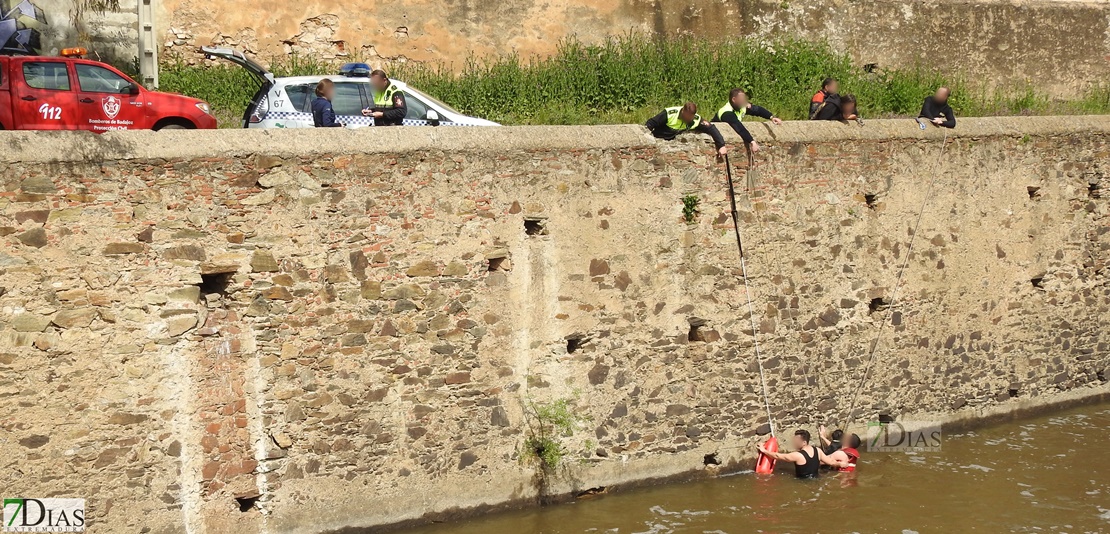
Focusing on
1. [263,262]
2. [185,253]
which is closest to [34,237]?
[185,253]

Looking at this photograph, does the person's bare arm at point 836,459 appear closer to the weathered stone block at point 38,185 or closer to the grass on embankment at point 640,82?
the grass on embankment at point 640,82

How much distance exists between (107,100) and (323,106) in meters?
2.00

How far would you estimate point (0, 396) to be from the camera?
7.84 metres

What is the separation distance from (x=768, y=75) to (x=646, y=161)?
210 inches

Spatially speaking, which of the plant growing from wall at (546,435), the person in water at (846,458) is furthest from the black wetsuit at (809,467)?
the plant growing from wall at (546,435)

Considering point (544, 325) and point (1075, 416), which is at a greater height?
point (544, 325)

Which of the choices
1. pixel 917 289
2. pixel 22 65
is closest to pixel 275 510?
pixel 22 65

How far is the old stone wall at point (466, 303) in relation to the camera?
814cm

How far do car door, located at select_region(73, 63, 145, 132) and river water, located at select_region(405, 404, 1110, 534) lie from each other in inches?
189

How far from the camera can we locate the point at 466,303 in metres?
9.71

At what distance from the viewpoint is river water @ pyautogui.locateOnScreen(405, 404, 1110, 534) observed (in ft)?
32.9

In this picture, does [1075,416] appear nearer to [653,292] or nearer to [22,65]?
[653,292]

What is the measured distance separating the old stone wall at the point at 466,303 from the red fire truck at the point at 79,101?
8.20ft

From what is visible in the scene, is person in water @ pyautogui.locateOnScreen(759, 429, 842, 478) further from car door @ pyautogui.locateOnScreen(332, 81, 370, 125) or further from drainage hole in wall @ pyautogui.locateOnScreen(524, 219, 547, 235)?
car door @ pyautogui.locateOnScreen(332, 81, 370, 125)
